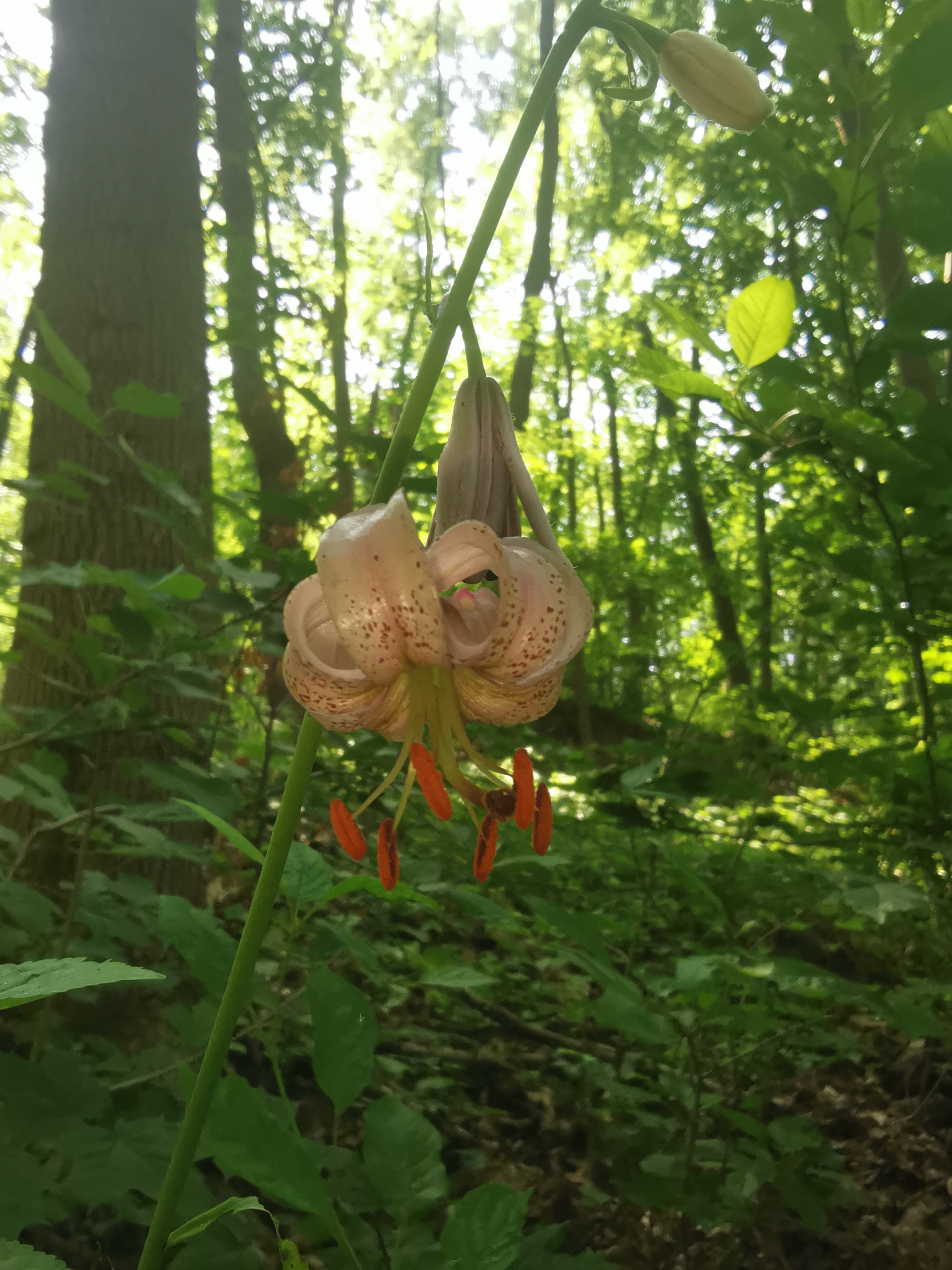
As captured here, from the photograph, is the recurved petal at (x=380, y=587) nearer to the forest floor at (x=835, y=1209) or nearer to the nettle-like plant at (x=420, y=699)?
the nettle-like plant at (x=420, y=699)

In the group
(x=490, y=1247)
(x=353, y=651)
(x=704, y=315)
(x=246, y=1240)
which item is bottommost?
(x=246, y=1240)

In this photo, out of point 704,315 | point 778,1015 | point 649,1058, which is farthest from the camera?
point 704,315

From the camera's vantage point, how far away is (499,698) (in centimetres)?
84

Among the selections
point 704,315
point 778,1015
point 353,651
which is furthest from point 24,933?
point 704,315

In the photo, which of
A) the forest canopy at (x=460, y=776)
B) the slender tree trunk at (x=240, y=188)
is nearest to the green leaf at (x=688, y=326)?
the forest canopy at (x=460, y=776)

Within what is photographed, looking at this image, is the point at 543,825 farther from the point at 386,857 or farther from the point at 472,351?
the point at 472,351

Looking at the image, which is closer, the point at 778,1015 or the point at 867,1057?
the point at 778,1015

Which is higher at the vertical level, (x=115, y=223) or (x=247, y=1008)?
(x=115, y=223)

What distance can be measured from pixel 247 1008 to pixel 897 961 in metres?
1.26

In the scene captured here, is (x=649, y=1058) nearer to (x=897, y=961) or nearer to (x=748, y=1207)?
(x=748, y=1207)

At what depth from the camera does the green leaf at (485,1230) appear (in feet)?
2.48

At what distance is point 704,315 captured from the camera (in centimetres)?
722

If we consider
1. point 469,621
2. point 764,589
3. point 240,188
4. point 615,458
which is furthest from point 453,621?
point 615,458

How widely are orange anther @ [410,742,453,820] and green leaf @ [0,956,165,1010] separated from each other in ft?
0.85
